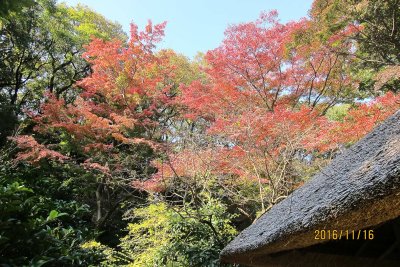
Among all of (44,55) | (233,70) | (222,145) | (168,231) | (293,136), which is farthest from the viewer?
(44,55)

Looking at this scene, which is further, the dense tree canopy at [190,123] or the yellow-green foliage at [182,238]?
the dense tree canopy at [190,123]

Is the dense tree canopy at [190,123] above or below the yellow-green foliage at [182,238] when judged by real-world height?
above

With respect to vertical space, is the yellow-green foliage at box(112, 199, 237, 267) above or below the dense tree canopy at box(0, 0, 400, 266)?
below

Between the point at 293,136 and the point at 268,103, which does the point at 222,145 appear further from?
the point at 268,103

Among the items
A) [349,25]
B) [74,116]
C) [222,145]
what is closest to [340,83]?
[349,25]

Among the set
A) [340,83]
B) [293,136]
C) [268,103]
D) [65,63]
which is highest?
[65,63]

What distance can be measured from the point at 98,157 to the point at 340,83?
284 inches

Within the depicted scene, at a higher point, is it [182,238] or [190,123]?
[190,123]

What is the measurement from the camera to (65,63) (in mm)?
12289

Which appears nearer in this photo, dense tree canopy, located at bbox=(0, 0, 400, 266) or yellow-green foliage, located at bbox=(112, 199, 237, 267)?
yellow-green foliage, located at bbox=(112, 199, 237, 267)

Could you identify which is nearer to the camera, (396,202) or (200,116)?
(396,202)

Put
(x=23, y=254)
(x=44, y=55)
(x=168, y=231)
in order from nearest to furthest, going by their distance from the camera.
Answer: (x=23, y=254), (x=168, y=231), (x=44, y=55)

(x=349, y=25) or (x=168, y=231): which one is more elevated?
(x=349, y=25)

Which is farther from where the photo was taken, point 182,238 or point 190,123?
point 190,123
